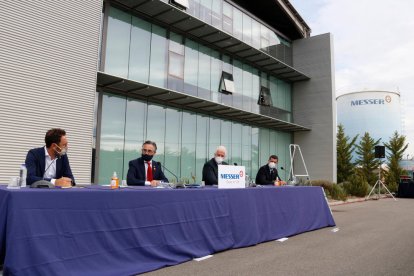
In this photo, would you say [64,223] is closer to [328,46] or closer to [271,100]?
[271,100]

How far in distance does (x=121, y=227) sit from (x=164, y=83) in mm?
11683

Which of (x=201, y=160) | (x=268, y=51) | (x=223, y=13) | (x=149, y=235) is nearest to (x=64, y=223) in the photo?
(x=149, y=235)

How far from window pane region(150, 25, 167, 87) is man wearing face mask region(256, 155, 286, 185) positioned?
781cm

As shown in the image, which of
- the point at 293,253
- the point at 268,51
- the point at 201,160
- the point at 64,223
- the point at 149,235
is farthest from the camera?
the point at 268,51

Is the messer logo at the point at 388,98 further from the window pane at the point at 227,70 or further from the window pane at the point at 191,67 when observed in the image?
the window pane at the point at 191,67

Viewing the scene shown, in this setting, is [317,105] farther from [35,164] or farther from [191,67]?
[35,164]

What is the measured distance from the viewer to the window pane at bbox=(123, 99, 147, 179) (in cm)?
1355

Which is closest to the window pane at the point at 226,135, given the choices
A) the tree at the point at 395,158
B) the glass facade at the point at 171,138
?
the glass facade at the point at 171,138

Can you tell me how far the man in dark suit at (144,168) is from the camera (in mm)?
5703

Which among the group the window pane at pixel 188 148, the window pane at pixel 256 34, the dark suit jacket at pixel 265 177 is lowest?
the dark suit jacket at pixel 265 177

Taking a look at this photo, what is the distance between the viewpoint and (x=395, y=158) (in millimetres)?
35188

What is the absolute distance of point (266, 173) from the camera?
26.8 feet

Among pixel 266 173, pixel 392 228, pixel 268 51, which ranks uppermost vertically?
pixel 268 51

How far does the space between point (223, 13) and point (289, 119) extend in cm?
927
